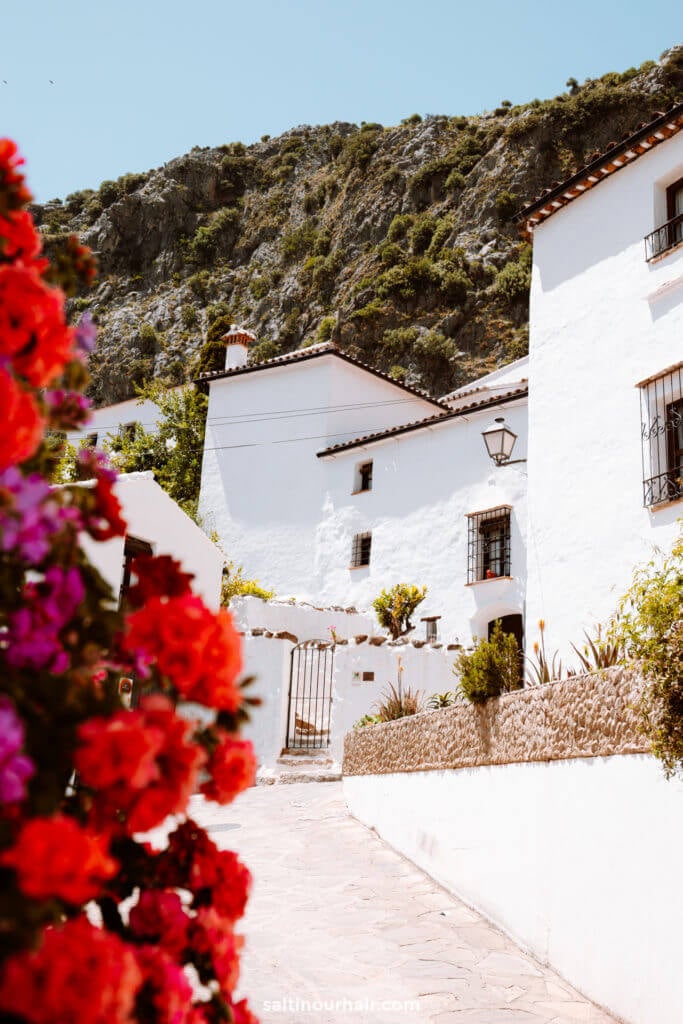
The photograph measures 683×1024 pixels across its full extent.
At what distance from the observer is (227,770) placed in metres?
1.64

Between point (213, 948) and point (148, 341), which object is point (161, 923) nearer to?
point (213, 948)

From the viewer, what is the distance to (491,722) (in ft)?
23.2

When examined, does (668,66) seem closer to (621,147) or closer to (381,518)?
(381,518)

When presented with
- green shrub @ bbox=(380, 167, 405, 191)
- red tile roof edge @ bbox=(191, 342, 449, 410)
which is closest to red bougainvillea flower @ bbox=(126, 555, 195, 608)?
red tile roof edge @ bbox=(191, 342, 449, 410)

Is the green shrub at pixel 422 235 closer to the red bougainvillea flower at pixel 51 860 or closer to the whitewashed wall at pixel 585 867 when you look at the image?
the whitewashed wall at pixel 585 867

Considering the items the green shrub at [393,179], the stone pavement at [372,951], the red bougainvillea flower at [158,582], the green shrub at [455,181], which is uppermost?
the green shrub at [393,179]

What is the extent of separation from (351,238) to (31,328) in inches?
1791

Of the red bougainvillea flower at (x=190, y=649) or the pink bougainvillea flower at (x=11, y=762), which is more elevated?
the red bougainvillea flower at (x=190, y=649)

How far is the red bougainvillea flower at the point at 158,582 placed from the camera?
173cm

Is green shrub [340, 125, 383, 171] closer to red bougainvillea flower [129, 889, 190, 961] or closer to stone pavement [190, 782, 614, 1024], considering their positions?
stone pavement [190, 782, 614, 1024]

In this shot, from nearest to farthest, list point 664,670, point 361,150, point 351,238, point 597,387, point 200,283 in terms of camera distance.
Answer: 1. point 664,670
2. point 597,387
3. point 351,238
4. point 361,150
5. point 200,283

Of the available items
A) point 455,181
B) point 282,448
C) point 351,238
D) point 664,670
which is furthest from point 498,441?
point 351,238

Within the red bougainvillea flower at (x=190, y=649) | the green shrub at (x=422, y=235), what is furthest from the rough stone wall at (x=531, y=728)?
the green shrub at (x=422, y=235)

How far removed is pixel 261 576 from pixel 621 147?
50.1 feet
